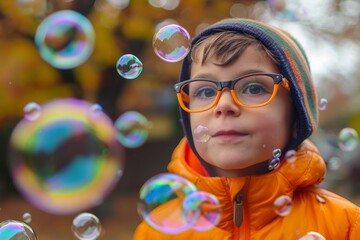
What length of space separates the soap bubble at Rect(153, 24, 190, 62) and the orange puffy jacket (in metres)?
0.62

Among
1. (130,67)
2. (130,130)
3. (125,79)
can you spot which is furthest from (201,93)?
(125,79)

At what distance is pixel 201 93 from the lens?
215 centimetres

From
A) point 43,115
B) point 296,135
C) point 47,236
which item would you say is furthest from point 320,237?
point 47,236

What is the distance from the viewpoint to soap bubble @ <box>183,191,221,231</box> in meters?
2.16

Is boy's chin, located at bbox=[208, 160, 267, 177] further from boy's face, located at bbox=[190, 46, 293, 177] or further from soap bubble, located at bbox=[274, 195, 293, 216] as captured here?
soap bubble, located at bbox=[274, 195, 293, 216]

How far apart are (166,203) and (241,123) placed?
62cm

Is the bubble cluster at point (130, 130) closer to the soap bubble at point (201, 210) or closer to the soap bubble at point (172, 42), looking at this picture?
the soap bubble at point (172, 42)

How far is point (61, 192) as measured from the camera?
406cm

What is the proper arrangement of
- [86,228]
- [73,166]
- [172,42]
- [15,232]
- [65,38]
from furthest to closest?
[73,166], [65,38], [86,228], [172,42], [15,232]

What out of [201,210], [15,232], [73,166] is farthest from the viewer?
[73,166]

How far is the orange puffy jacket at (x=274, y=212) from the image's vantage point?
2.07 metres

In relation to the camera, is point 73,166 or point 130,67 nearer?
point 130,67

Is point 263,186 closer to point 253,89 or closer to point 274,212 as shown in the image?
point 274,212

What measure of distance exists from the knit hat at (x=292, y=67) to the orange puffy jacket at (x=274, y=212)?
99 millimetres
